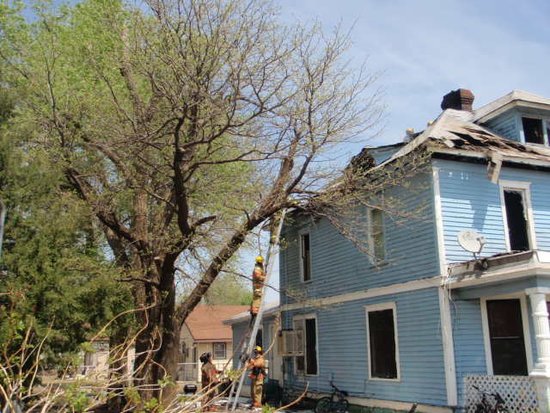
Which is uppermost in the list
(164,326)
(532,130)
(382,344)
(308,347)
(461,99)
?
(461,99)

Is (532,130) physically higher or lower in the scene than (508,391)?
higher

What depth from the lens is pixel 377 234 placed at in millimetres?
15211

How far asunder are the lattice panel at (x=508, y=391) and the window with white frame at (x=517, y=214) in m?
3.84

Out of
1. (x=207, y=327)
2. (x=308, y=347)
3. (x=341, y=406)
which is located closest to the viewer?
(x=341, y=406)

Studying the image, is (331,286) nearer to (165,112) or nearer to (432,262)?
(432,262)

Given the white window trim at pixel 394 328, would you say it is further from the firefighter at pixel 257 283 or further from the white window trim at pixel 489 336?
the firefighter at pixel 257 283

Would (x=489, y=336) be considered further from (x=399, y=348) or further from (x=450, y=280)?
(x=399, y=348)

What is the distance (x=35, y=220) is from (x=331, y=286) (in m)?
9.42

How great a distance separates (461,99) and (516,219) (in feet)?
18.0

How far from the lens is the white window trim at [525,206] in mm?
13828

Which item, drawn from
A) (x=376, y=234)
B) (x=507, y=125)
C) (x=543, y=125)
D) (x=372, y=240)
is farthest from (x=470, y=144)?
(x=372, y=240)

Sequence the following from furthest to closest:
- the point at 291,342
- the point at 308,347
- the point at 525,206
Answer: the point at 291,342
the point at 308,347
the point at 525,206

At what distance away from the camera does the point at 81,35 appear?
15.8 meters

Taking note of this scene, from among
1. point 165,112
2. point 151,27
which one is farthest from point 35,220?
point 151,27
